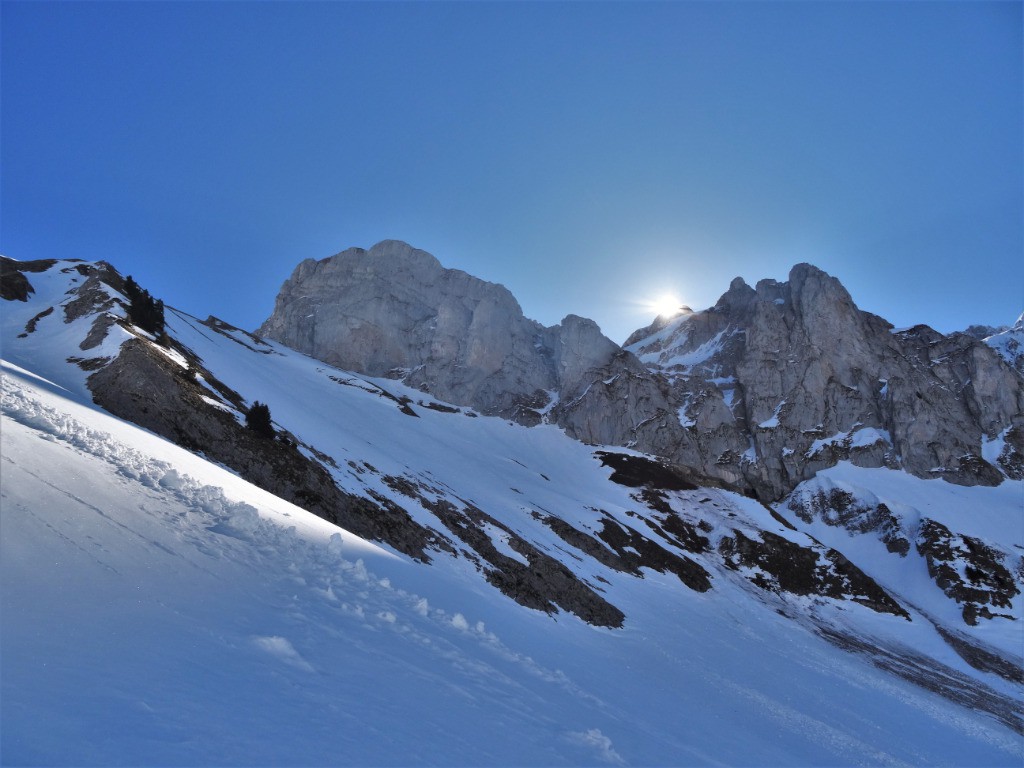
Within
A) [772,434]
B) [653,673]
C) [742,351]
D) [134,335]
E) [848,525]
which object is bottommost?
[653,673]

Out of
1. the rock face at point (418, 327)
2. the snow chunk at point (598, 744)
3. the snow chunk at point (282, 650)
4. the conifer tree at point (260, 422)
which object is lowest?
the snow chunk at point (282, 650)

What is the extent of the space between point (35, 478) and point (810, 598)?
71836mm

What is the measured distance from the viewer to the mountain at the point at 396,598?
25.0ft

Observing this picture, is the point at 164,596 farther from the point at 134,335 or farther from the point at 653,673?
the point at 134,335

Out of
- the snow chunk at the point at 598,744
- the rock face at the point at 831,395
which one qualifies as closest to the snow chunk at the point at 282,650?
the snow chunk at the point at 598,744

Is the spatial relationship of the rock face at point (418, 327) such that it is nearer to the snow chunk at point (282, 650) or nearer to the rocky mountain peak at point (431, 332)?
the rocky mountain peak at point (431, 332)

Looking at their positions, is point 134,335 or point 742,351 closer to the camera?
point 134,335

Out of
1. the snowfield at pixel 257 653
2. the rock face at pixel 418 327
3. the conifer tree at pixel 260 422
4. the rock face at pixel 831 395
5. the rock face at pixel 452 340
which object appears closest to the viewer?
the snowfield at pixel 257 653

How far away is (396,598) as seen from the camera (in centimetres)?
1500

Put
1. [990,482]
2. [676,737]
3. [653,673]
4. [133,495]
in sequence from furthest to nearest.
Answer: [990,482] → [653,673] → [676,737] → [133,495]

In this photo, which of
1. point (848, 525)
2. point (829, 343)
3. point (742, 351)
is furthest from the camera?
point (742, 351)

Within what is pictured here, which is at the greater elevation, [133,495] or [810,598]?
[810,598]

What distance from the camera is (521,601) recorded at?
27531 millimetres

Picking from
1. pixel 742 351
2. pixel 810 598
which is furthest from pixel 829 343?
pixel 810 598
